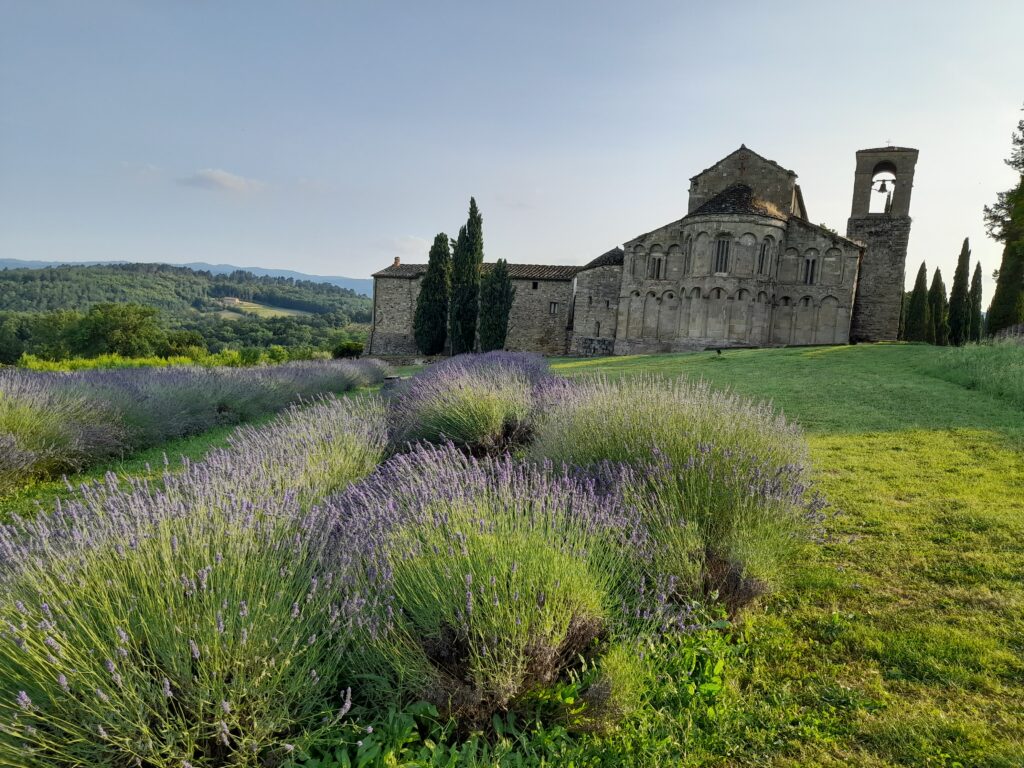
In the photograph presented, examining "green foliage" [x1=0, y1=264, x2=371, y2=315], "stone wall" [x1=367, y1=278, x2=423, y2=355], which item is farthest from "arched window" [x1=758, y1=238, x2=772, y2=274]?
"green foliage" [x1=0, y1=264, x2=371, y2=315]

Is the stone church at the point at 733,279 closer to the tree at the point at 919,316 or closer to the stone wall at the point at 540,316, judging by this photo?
the stone wall at the point at 540,316

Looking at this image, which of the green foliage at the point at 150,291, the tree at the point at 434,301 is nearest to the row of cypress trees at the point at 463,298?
the tree at the point at 434,301

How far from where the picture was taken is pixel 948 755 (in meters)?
1.99

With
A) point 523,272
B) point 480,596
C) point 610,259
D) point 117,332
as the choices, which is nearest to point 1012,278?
point 610,259

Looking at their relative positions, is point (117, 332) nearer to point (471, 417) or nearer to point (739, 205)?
point (739, 205)

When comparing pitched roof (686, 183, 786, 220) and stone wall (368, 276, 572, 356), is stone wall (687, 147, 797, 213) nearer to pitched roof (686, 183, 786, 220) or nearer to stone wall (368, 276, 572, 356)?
pitched roof (686, 183, 786, 220)

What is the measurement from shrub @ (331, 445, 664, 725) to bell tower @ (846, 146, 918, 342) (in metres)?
31.3

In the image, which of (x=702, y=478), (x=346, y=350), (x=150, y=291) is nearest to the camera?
(x=702, y=478)

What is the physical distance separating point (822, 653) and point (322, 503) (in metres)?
2.90

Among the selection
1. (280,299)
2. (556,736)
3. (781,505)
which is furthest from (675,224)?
(280,299)

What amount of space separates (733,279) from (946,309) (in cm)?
1514

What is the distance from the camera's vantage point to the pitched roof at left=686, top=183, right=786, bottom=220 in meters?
24.7

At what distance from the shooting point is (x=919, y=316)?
100ft

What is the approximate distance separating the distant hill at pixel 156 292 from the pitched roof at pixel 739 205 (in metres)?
68.2
